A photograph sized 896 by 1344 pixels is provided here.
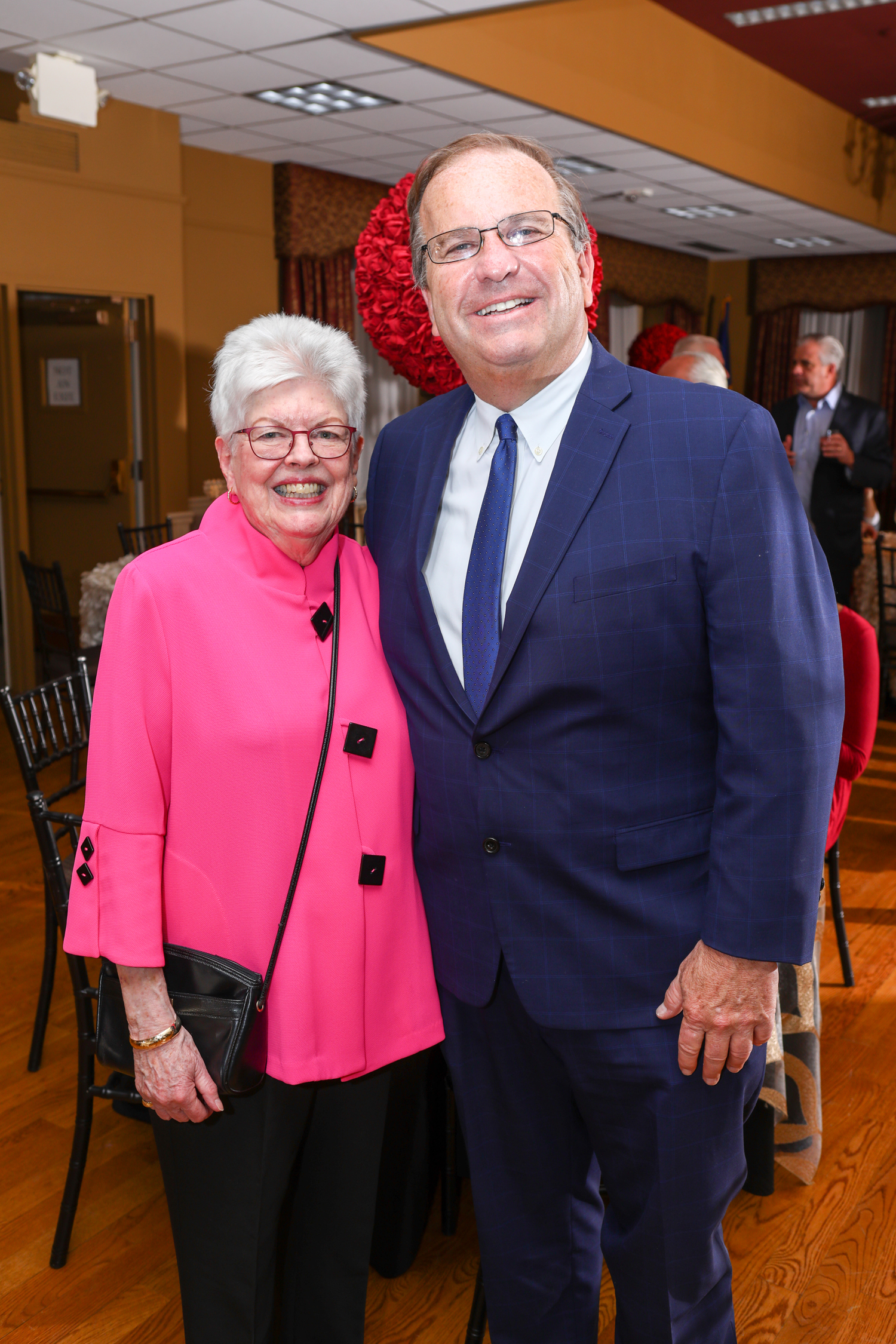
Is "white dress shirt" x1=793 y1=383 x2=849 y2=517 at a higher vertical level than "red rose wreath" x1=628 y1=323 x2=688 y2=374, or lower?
lower

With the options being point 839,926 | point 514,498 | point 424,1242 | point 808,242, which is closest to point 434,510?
point 514,498

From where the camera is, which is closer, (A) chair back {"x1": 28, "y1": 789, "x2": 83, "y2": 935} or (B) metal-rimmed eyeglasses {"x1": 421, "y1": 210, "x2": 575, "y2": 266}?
(B) metal-rimmed eyeglasses {"x1": 421, "y1": 210, "x2": 575, "y2": 266}

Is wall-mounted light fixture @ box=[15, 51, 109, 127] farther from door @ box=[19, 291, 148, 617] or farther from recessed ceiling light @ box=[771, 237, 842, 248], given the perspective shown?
recessed ceiling light @ box=[771, 237, 842, 248]

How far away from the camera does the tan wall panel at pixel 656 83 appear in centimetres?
553

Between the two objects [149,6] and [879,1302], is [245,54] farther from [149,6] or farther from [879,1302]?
[879,1302]

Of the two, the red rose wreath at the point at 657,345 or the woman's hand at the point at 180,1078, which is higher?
the red rose wreath at the point at 657,345

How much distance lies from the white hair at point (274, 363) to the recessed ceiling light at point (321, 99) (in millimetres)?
4893

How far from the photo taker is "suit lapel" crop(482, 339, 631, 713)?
50.0 inches

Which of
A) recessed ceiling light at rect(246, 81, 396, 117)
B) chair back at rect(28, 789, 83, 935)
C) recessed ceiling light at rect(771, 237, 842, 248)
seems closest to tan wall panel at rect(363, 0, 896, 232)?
recessed ceiling light at rect(246, 81, 396, 117)

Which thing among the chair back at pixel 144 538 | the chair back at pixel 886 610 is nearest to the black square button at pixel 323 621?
the chair back at pixel 886 610

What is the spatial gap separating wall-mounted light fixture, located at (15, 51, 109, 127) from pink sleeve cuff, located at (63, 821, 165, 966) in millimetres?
4995

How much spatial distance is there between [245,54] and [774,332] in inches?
315

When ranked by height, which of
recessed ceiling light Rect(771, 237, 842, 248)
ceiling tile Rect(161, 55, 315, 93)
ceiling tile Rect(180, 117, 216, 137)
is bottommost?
ceiling tile Rect(161, 55, 315, 93)

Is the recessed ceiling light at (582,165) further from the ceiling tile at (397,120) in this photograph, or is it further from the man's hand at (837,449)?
the man's hand at (837,449)
